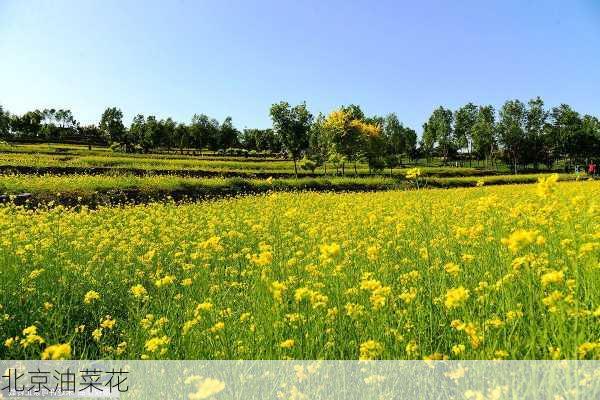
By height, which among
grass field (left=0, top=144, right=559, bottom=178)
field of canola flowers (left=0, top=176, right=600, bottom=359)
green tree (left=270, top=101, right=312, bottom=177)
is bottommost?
field of canola flowers (left=0, top=176, right=600, bottom=359)

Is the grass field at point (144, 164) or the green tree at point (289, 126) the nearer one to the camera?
the grass field at point (144, 164)

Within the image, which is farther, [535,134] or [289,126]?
[535,134]

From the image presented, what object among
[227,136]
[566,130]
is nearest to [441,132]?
[566,130]

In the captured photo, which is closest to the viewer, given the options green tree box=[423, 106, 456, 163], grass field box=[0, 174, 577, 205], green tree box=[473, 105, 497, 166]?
grass field box=[0, 174, 577, 205]

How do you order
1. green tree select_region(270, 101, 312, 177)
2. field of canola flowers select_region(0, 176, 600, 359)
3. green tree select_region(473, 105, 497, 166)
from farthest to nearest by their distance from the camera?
green tree select_region(473, 105, 497, 166), green tree select_region(270, 101, 312, 177), field of canola flowers select_region(0, 176, 600, 359)

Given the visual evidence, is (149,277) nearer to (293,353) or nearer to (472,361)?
(293,353)

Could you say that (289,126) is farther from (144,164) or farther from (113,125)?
(113,125)

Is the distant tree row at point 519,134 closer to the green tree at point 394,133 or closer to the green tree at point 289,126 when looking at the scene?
the green tree at point 394,133

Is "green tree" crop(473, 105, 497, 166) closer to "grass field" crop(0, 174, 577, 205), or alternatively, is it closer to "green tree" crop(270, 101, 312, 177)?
"green tree" crop(270, 101, 312, 177)

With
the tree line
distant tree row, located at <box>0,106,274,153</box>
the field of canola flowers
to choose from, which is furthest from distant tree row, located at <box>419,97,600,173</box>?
the field of canola flowers

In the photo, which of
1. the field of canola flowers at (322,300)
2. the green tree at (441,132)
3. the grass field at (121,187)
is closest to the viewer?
the field of canola flowers at (322,300)

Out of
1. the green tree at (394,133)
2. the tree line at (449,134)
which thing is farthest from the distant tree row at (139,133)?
the green tree at (394,133)

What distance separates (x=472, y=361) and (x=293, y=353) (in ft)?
4.47

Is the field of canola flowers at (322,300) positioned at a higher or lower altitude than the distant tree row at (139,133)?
lower
